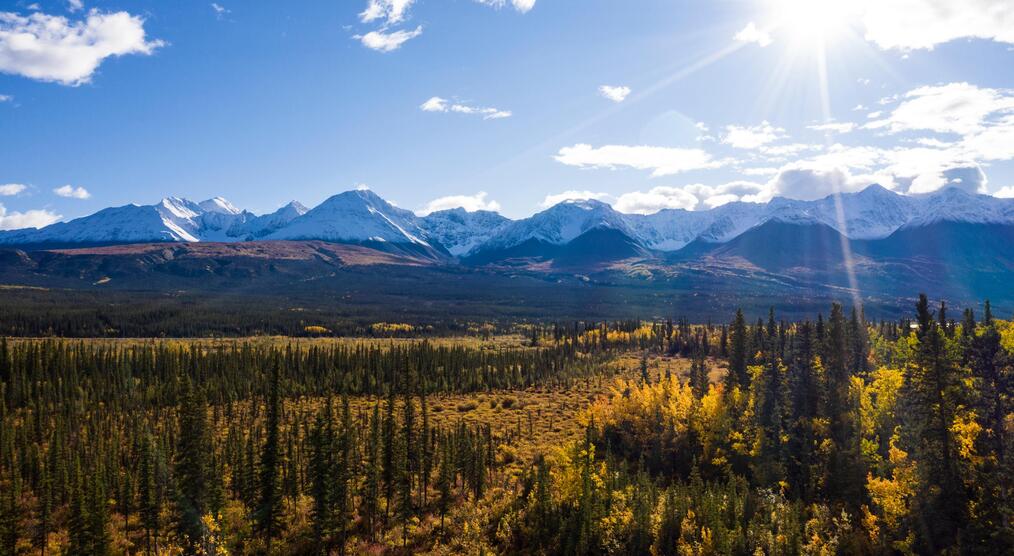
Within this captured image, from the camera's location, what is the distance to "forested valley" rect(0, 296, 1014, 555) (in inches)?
1822

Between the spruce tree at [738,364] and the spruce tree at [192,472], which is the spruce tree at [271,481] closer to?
the spruce tree at [192,472]

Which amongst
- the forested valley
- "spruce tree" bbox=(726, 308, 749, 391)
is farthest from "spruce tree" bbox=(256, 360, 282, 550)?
"spruce tree" bbox=(726, 308, 749, 391)

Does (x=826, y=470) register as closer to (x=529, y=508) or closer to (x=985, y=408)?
(x=985, y=408)

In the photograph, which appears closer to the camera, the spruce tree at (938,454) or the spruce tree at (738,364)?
the spruce tree at (938,454)

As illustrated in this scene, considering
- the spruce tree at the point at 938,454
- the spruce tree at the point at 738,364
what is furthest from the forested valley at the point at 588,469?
the spruce tree at the point at 738,364

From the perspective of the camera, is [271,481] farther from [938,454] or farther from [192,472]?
[938,454]

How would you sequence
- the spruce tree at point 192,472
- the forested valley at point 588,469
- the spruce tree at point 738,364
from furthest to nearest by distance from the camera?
the spruce tree at point 738,364, the spruce tree at point 192,472, the forested valley at point 588,469

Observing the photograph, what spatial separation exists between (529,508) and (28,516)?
6320 cm

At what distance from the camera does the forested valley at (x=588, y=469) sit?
1822 inches

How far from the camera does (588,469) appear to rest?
6756 centimetres

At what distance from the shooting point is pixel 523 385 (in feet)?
484

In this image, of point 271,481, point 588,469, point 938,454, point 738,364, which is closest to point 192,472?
point 271,481

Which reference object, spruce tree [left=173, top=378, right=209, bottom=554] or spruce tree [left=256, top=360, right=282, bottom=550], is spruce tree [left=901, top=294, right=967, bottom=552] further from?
spruce tree [left=173, top=378, right=209, bottom=554]

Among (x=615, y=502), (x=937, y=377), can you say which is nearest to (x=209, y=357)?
(x=615, y=502)
